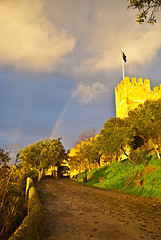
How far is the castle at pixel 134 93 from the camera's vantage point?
44.3 m

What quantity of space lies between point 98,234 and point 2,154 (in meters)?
4.07

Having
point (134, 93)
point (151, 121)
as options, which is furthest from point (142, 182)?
point (134, 93)

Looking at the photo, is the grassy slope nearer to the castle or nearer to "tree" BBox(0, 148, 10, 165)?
"tree" BBox(0, 148, 10, 165)

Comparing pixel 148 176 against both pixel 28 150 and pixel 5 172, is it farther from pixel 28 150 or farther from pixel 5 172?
pixel 28 150

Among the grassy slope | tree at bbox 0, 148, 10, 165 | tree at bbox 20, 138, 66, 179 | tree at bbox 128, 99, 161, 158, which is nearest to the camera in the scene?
tree at bbox 0, 148, 10, 165

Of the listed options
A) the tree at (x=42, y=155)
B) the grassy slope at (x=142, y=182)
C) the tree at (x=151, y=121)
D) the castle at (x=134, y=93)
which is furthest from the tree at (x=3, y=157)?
the castle at (x=134, y=93)

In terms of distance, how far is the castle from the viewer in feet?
145

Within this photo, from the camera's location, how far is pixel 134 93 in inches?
1777

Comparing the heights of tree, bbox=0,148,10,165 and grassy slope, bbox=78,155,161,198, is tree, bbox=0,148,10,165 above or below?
above

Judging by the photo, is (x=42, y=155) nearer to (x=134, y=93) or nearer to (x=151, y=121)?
(x=134, y=93)

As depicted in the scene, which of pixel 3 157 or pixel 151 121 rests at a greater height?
pixel 151 121

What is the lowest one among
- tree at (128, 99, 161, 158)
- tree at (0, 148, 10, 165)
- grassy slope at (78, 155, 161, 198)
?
grassy slope at (78, 155, 161, 198)

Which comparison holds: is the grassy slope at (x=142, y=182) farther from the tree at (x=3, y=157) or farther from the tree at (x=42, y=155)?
the tree at (x=42, y=155)

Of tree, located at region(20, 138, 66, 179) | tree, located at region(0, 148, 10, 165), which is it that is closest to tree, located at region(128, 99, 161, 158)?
tree, located at region(0, 148, 10, 165)
